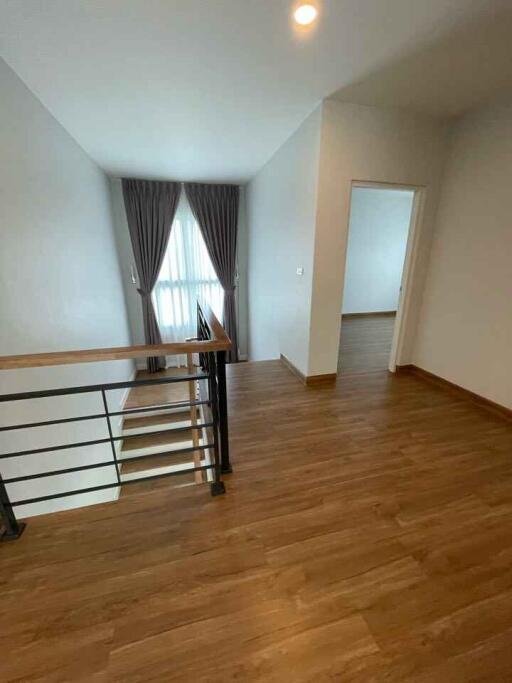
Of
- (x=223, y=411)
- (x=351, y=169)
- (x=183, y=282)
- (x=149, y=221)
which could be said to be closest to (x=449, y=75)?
(x=351, y=169)

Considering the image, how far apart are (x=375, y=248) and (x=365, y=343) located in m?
2.61

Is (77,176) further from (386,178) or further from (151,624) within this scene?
(151,624)

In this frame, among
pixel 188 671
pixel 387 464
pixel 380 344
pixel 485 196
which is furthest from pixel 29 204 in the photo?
pixel 380 344

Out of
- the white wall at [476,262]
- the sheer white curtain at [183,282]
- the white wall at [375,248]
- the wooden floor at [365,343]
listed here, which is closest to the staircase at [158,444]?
the sheer white curtain at [183,282]

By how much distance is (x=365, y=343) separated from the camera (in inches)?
172

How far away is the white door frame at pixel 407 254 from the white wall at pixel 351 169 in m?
0.04

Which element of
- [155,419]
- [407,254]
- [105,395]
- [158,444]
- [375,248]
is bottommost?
[158,444]

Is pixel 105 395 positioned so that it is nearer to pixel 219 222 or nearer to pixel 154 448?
pixel 154 448

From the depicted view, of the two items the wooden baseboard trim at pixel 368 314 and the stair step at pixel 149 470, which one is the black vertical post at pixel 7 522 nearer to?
the stair step at pixel 149 470

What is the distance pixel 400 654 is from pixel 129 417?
4256mm

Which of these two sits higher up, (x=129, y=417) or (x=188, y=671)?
(x=188, y=671)

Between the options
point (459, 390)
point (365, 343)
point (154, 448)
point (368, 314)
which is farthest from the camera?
point (368, 314)

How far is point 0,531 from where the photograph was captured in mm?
1419

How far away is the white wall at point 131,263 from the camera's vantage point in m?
4.65
